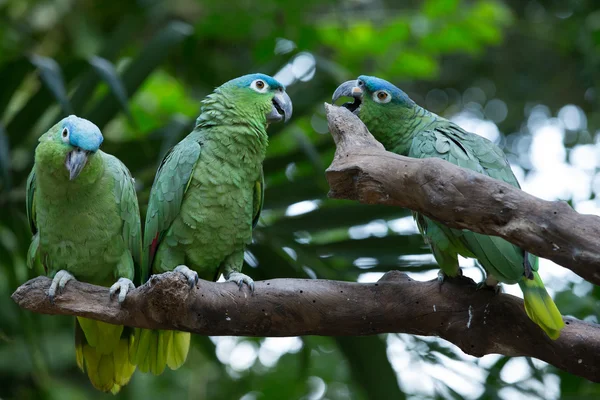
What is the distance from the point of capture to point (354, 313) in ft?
6.75

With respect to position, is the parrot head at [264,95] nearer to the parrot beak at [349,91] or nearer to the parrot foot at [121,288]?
the parrot beak at [349,91]

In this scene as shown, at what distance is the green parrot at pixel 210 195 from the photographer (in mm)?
2348

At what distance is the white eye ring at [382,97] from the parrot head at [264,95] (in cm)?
33

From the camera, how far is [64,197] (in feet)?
7.39

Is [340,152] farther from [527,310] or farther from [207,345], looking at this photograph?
[207,345]

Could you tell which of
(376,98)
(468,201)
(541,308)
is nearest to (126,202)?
(376,98)

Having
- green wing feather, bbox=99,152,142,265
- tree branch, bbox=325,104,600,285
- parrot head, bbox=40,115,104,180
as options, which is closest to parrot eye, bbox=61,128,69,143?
parrot head, bbox=40,115,104,180

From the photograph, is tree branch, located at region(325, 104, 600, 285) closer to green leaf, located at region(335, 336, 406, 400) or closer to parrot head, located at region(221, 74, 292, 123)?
parrot head, located at region(221, 74, 292, 123)

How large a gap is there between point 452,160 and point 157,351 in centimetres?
124

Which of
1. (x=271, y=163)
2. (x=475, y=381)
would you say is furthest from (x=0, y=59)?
(x=475, y=381)

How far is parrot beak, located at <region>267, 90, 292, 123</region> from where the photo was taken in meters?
2.43

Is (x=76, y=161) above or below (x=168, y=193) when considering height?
above

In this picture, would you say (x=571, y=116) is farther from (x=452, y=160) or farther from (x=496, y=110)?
(x=452, y=160)

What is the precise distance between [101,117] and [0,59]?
2.34m
